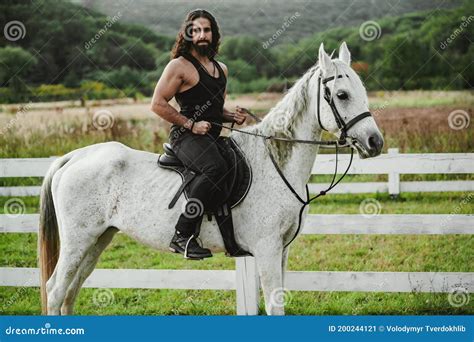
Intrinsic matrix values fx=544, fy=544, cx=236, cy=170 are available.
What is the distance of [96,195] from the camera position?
13.1 ft

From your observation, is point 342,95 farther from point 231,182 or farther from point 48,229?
point 48,229

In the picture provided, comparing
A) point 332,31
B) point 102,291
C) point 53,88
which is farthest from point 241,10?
point 102,291

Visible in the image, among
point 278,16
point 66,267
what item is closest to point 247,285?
point 66,267

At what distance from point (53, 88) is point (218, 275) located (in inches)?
319

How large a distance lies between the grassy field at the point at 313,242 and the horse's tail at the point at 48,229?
1.11 m

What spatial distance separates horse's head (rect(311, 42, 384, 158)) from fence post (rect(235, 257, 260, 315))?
1.63m

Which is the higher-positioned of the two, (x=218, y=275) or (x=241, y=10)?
(x=241, y=10)

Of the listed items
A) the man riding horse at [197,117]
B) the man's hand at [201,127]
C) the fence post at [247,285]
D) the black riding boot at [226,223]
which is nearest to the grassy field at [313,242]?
the fence post at [247,285]

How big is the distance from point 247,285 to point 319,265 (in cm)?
177

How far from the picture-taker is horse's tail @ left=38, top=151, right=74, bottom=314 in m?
4.25

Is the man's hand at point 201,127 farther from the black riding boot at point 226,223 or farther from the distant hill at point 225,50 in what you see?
the distant hill at point 225,50

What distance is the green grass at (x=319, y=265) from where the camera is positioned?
16.3 feet

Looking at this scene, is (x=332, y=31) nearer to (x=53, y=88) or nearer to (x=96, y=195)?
(x=53, y=88)

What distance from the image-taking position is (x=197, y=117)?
3.85 meters
